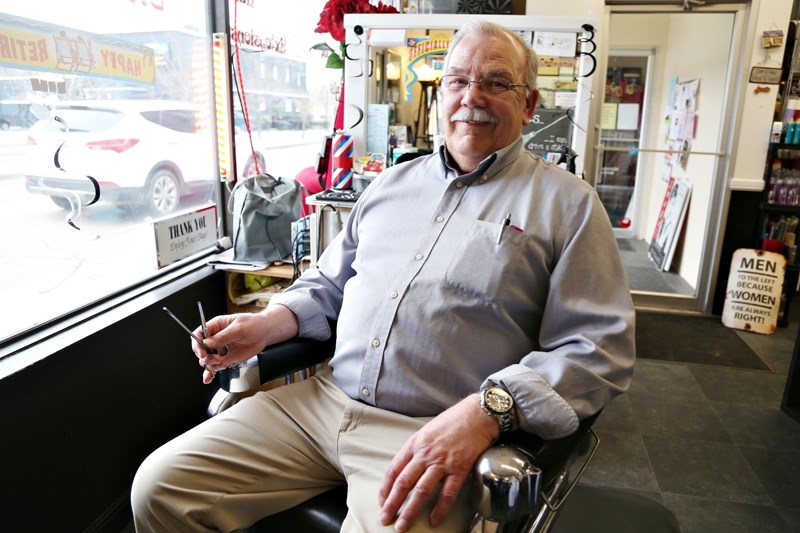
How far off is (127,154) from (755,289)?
363cm

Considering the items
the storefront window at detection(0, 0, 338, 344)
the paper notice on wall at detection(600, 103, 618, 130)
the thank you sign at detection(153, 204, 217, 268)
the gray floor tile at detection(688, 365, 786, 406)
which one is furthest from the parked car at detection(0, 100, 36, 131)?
the paper notice on wall at detection(600, 103, 618, 130)

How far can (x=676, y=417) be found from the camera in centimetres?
260

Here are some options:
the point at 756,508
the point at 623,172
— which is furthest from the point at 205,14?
the point at 623,172

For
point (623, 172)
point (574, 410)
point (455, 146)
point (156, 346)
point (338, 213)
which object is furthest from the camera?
point (623, 172)

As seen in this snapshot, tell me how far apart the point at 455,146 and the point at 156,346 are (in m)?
1.24

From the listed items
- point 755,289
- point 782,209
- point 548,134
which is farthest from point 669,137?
point 548,134

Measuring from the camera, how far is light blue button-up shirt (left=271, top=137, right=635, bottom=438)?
3.67 feet

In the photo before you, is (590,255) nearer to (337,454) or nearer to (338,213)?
(337,454)

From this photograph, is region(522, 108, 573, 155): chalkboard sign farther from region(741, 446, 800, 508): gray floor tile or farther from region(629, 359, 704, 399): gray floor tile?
region(741, 446, 800, 508): gray floor tile

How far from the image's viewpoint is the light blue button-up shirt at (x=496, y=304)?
3.67 feet

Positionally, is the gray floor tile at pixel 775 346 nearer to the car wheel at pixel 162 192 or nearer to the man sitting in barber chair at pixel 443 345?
the man sitting in barber chair at pixel 443 345

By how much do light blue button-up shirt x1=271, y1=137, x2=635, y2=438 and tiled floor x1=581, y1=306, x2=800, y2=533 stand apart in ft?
3.79

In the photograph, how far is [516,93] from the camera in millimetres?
1410

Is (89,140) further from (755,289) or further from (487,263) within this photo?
(755,289)
